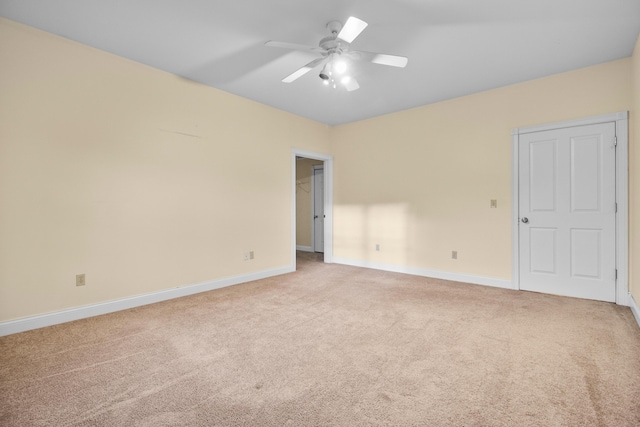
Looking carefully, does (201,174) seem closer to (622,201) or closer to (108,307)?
(108,307)

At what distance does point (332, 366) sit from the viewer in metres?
2.02

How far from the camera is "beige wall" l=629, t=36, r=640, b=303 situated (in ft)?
9.21

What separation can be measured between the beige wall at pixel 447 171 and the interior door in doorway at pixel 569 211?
21cm

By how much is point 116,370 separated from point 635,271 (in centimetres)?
460

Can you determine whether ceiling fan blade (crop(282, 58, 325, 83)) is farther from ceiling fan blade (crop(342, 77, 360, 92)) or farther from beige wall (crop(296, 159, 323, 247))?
beige wall (crop(296, 159, 323, 247))

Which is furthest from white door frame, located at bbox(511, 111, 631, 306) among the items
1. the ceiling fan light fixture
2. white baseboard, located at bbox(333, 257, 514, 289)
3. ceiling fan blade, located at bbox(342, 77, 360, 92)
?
the ceiling fan light fixture

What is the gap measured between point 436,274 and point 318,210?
3508mm

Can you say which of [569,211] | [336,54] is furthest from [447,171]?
[336,54]

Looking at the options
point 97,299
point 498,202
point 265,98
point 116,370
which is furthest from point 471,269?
point 97,299

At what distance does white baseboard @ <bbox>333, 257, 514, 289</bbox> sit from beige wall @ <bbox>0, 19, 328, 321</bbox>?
76.2 inches

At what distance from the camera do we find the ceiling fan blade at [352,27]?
6.67ft

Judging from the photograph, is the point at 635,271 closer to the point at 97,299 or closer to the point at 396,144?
the point at 396,144

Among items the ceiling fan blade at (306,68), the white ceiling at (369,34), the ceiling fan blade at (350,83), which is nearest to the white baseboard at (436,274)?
the white ceiling at (369,34)

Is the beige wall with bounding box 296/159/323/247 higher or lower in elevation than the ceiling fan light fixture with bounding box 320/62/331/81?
lower
